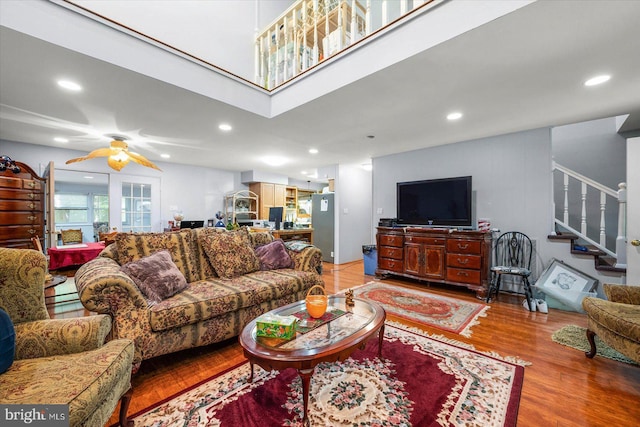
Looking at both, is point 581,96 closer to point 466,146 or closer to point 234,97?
point 466,146

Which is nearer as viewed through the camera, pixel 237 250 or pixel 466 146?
pixel 237 250

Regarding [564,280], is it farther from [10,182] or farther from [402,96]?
[10,182]

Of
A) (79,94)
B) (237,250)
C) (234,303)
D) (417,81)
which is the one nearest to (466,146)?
(417,81)

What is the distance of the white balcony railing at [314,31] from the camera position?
266cm

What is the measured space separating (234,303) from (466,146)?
4.18 m

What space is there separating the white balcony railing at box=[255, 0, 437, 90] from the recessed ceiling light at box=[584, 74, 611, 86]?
5.85 feet

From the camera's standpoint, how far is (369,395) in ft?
5.00

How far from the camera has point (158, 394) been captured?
1580mm

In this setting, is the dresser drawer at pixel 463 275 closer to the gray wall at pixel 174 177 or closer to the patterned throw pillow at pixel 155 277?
the patterned throw pillow at pixel 155 277

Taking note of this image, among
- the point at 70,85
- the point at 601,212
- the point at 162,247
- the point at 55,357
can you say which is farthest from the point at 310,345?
the point at 601,212

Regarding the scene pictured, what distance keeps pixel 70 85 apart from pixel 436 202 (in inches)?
186

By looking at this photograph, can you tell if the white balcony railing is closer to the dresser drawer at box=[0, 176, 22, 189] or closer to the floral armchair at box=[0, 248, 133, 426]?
the floral armchair at box=[0, 248, 133, 426]

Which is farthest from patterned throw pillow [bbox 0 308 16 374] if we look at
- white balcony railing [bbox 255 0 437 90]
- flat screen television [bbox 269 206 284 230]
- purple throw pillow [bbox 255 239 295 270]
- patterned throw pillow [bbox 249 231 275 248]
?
flat screen television [bbox 269 206 284 230]

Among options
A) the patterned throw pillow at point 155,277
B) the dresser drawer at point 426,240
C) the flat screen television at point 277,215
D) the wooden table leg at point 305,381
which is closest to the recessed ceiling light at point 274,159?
the flat screen television at point 277,215
